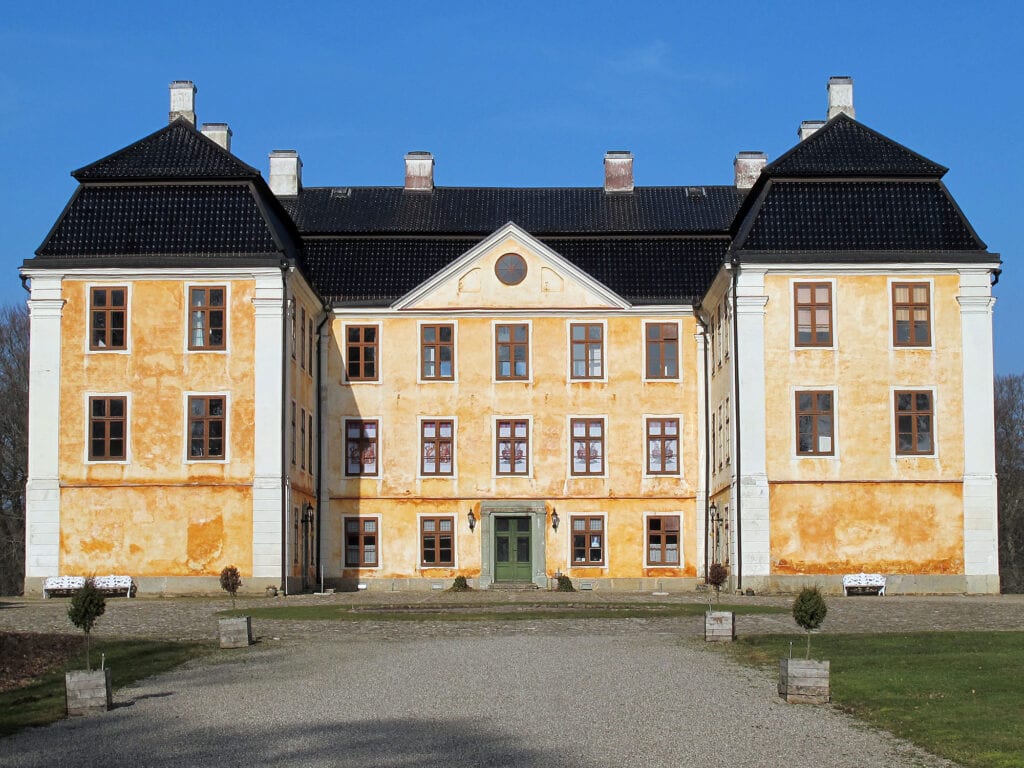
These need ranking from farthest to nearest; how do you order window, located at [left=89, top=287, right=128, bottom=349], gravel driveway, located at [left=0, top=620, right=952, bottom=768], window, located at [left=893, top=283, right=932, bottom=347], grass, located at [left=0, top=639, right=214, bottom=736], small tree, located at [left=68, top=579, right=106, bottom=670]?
window, located at [left=89, top=287, right=128, bottom=349]
window, located at [left=893, top=283, right=932, bottom=347]
small tree, located at [left=68, top=579, right=106, bottom=670]
grass, located at [left=0, top=639, right=214, bottom=736]
gravel driveway, located at [left=0, top=620, right=952, bottom=768]

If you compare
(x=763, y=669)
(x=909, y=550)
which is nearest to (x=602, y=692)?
(x=763, y=669)

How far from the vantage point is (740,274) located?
36.2 metres

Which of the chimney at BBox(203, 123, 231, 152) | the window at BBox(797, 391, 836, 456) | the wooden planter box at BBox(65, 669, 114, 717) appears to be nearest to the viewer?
the wooden planter box at BBox(65, 669, 114, 717)

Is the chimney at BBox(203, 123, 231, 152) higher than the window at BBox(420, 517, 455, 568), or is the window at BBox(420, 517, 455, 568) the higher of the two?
the chimney at BBox(203, 123, 231, 152)

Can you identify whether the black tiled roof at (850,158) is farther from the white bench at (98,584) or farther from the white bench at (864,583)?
the white bench at (98,584)

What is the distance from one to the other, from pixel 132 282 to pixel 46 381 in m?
3.14

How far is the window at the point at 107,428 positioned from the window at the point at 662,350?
1418cm

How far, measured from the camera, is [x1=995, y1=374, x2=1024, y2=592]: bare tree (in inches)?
2458

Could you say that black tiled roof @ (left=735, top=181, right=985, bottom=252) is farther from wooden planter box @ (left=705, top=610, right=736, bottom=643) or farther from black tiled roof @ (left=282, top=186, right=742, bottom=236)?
wooden planter box @ (left=705, top=610, right=736, bottom=643)

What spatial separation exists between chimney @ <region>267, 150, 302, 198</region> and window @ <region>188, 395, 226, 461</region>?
38.5ft

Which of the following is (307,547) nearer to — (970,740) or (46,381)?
(46,381)

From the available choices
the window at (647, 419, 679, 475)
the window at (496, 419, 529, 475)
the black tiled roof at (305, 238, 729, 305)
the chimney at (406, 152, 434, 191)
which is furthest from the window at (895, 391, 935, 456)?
the chimney at (406, 152, 434, 191)

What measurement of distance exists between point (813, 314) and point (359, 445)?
13.0 meters

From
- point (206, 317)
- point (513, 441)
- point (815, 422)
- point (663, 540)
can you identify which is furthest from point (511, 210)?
point (815, 422)
